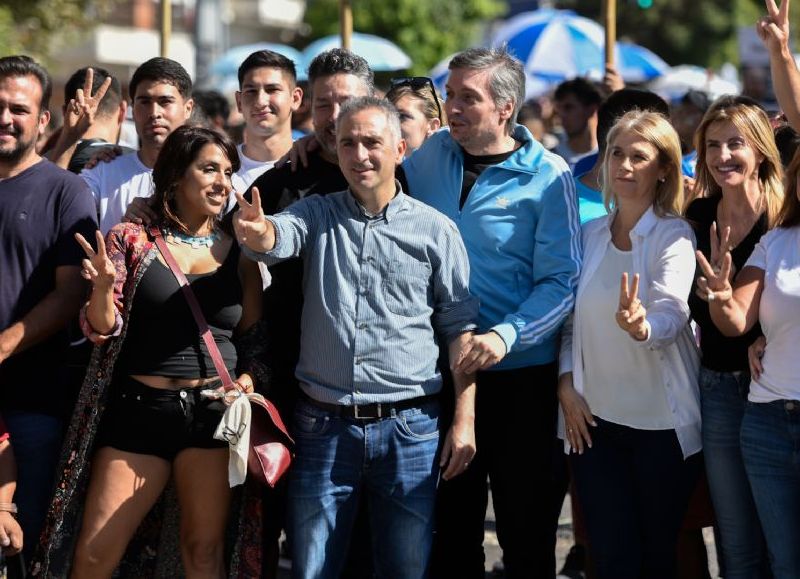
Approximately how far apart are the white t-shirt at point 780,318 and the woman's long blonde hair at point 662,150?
44cm

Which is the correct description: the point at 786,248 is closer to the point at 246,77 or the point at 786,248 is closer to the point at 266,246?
the point at 266,246

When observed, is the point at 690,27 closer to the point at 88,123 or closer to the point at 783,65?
the point at 88,123

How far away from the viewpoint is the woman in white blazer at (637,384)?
4.76 metres

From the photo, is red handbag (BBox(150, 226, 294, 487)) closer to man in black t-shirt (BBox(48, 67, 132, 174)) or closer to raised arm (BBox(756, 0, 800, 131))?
man in black t-shirt (BBox(48, 67, 132, 174))

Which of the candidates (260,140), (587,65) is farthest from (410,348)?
(587,65)

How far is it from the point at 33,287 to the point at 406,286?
1459 millimetres

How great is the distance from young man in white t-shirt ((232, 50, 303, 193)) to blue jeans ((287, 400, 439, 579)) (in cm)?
181

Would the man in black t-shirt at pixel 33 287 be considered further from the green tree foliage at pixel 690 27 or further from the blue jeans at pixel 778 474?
the green tree foliage at pixel 690 27

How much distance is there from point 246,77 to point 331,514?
2.45m

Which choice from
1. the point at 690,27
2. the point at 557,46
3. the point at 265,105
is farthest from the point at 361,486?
the point at 690,27

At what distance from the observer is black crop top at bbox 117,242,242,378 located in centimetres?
470

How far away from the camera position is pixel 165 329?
4.71m

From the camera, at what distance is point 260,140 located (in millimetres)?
6297

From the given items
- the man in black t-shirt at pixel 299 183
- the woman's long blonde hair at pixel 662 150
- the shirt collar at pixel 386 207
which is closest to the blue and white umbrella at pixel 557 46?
the man in black t-shirt at pixel 299 183
